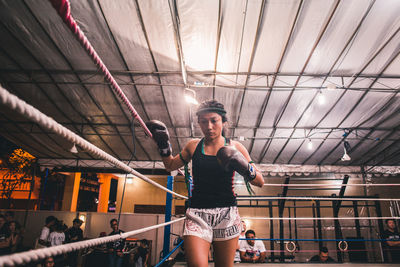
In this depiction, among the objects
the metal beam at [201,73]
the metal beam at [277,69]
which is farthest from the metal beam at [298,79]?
the metal beam at [277,69]

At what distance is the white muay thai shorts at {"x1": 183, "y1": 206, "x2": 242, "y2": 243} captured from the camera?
4.05 ft

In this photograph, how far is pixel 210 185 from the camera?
1304 mm

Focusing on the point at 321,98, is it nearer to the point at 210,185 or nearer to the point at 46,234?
the point at 210,185

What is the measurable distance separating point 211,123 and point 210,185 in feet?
1.09

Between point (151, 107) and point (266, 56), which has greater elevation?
point (266, 56)

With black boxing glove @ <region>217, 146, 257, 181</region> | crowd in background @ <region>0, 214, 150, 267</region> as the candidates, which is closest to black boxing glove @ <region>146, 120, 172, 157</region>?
black boxing glove @ <region>217, 146, 257, 181</region>

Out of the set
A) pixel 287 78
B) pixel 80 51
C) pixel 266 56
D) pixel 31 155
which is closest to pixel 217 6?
pixel 266 56

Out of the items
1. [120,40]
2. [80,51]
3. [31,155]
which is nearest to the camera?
[120,40]

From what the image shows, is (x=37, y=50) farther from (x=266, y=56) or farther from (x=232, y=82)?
(x=266, y=56)

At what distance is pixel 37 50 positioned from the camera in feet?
19.6

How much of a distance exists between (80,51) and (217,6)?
3.48 meters

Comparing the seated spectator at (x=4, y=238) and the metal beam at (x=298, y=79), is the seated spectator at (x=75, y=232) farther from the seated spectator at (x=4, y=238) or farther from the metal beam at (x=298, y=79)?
the metal beam at (x=298, y=79)

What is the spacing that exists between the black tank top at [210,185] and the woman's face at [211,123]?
125 millimetres

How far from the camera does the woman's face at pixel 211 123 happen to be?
52.7 inches
